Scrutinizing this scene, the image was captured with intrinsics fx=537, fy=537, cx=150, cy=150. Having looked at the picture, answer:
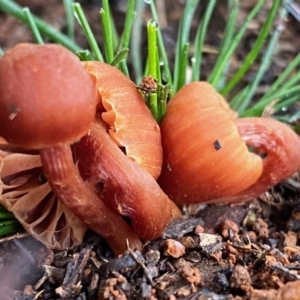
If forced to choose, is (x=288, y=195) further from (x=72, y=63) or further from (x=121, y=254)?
(x=72, y=63)

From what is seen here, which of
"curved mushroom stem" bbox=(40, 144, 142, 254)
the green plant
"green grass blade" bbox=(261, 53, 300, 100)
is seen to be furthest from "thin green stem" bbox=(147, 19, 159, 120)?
"green grass blade" bbox=(261, 53, 300, 100)

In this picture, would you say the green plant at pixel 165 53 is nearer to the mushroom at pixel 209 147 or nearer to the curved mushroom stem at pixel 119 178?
the mushroom at pixel 209 147

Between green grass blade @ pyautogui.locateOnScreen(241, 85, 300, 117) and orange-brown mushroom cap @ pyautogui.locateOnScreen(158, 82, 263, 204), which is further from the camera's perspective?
green grass blade @ pyautogui.locateOnScreen(241, 85, 300, 117)

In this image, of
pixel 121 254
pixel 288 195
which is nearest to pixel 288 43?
pixel 288 195

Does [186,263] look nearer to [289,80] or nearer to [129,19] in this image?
[129,19]

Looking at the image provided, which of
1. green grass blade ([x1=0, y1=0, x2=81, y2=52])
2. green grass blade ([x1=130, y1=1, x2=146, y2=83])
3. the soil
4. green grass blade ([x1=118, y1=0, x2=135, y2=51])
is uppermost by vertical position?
green grass blade ([x1=118, y1=0, x2=135, y2=51])

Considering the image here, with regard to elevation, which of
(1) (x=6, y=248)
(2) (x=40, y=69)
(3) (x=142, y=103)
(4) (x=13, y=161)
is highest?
(2) (x=40, y=69)

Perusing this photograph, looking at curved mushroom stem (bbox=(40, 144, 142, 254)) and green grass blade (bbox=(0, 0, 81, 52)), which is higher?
green grass blade (bbox=(0, 0, 81, 52))

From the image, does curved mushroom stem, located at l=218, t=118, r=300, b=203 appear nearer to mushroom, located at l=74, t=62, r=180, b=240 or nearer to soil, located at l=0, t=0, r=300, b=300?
soil, located at l=0, t=0, r=300, b=300
